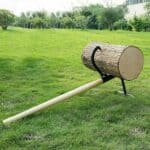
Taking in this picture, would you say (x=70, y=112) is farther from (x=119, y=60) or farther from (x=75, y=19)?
(x=75, y=19)

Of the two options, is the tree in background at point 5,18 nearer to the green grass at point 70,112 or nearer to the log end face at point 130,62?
the green grass at point 70,112

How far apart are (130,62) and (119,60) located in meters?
0.24

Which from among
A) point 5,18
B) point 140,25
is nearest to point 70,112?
point 5,18

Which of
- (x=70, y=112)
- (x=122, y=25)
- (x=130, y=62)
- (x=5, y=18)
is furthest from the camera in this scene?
(x=122, y=25)

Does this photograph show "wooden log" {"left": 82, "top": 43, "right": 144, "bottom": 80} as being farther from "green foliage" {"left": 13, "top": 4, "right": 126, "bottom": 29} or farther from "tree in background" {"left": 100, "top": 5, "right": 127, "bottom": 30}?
"tree in background" {"left": 100, "top": 5, "right": 127, "bottom": 30}

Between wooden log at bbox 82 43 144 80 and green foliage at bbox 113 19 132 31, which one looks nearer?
wooden log at bbox 82 43 144 80

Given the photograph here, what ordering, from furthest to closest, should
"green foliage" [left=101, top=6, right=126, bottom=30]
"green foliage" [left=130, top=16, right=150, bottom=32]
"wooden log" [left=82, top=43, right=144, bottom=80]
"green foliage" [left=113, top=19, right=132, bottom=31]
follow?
1. "green foliage" [left=101, top=6, right=126, bottom=30]
2. "green foliage" [left=113, top=19, right=132, bottom=31]
3. "green foliage" [left=130, top=16, right=150, bottom=32]
4. "wooden log" [left=82, top=43, right=144, bottom=80]

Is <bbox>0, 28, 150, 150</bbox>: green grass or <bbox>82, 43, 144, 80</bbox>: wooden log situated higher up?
<bbox>82, 43, 144, 80</bbox>: wooden log

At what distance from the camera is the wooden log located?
18.4 feet

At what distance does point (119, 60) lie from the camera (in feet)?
18.4

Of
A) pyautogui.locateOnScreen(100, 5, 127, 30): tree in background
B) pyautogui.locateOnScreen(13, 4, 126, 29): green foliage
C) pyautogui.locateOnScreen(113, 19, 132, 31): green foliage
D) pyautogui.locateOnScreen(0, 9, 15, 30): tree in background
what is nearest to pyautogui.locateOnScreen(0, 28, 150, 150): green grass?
pyautogui.locateOnScreen(0, 9, 15, 30): tree in background

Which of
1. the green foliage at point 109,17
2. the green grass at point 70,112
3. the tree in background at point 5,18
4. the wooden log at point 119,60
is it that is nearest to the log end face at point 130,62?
the wooden log at point 119,60

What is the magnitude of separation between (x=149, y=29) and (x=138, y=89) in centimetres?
3093

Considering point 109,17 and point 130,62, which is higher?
point 109,17
